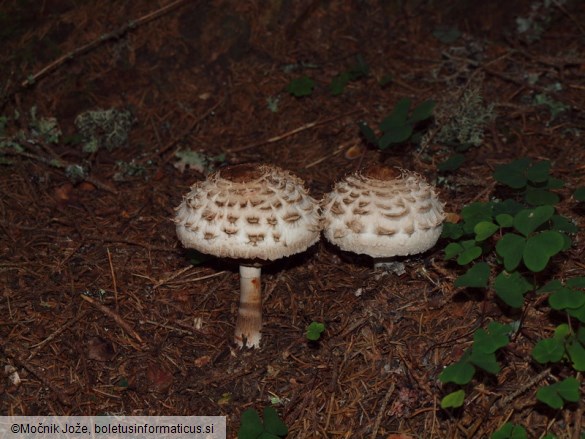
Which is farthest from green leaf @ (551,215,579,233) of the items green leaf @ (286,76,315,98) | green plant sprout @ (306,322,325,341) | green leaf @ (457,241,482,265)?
green leaf @ (286,76,315,98)

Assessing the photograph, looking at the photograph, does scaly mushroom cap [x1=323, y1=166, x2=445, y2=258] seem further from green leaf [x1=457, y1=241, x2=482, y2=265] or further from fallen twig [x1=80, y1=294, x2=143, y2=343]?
fallen twig [x1=80, y1=294, x2=143, y2=343]

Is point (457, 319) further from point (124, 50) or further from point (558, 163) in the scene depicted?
point (124, 50)

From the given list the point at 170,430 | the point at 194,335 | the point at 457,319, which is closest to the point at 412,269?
the point at 457,319

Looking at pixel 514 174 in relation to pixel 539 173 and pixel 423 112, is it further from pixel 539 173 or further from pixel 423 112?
pixel 423 112

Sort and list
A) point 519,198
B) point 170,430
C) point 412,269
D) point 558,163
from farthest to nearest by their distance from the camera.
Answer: point 558,163
point 519,198
point 412,269
point 170,430

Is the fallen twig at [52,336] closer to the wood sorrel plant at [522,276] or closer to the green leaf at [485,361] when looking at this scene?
the wood sorrel plant at [522,276]

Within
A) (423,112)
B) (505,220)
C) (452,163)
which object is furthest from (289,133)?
(505,220)
